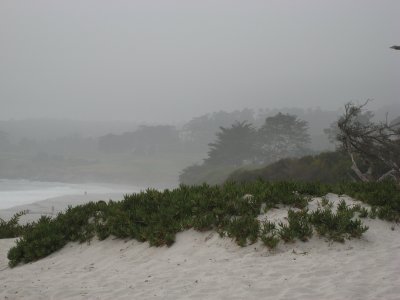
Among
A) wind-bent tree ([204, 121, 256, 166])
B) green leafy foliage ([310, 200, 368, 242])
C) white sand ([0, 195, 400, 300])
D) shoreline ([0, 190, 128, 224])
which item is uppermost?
wind-bent tree ([204, 121, 256, 166])

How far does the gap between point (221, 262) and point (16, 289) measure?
4007mm

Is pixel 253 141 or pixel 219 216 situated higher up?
pixel 253 141

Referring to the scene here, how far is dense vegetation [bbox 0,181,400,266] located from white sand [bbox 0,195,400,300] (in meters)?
0.27

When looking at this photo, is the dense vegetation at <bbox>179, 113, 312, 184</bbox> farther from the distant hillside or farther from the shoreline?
the distant hillside

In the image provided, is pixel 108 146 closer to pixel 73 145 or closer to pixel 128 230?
pixel 73 145

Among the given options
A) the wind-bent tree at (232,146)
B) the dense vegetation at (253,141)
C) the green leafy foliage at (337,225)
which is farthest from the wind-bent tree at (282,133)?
the green leafy foliage at (337,225)

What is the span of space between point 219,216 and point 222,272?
2.43 metres

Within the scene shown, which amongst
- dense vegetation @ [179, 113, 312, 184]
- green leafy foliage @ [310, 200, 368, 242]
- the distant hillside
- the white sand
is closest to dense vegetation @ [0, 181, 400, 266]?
green leafy foliage @ [310, 200, 368, 242]

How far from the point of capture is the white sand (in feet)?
19.6

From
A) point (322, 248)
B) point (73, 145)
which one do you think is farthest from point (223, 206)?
point (73, 145)

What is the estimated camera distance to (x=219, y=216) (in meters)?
9.41

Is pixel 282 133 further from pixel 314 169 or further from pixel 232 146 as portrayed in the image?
pixel 314 169

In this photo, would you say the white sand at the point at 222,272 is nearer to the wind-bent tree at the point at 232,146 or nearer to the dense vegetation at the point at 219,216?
→ the dense vegetation at the point at 219,216

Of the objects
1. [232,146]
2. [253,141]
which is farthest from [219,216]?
[253,141]
